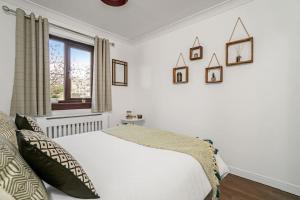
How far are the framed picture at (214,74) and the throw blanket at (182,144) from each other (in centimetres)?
121

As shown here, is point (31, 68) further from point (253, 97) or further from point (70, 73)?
point (253, 97)

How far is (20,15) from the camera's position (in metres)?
2.12

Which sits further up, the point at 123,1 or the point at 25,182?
the point at 123,1

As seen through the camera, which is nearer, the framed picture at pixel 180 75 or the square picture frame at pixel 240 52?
the square picture frame at pixel 240 52

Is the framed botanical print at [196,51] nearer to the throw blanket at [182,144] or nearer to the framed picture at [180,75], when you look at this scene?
the framed picture at [180,75]

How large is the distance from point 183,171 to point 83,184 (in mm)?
612

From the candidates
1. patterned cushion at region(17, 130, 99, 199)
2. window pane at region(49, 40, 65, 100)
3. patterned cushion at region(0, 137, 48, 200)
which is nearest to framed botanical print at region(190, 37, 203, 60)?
window pane at region(49, 40, 65, 100)

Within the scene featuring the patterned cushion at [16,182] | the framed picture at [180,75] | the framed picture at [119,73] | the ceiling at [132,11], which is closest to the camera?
the patterned cushion at [16,182]

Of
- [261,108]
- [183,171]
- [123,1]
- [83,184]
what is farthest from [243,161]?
[123,1]

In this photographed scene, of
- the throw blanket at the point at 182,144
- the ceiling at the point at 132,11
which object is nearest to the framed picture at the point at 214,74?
the ceiling at the point at 132,11

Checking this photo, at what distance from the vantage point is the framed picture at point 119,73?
11.1 ft

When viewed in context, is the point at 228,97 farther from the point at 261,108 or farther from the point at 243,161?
the point at 243,161

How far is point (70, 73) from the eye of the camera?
2762 millimetres

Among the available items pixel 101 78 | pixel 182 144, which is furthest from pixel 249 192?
pixel 101 78
